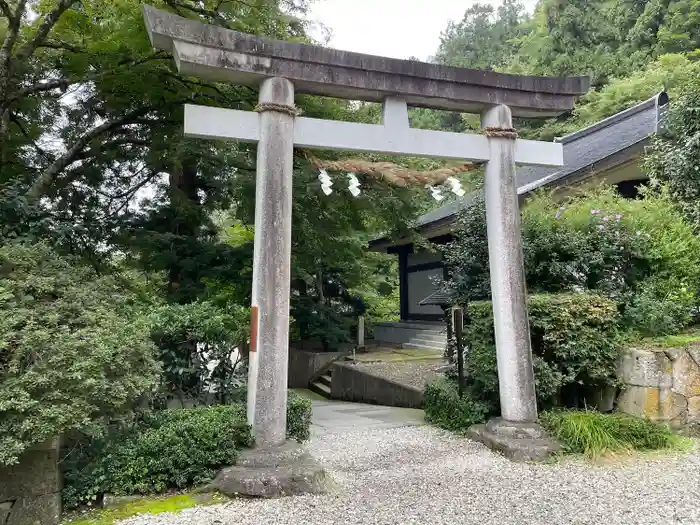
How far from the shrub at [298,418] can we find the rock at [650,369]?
3.68 m

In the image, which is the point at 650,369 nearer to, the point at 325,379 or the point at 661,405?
the point at 661,405

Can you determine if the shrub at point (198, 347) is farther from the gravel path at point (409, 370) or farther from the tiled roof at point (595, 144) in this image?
the tiled roof at point (595, 144)

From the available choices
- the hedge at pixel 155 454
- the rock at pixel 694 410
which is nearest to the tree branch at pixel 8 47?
the hedge at pixel 155 454

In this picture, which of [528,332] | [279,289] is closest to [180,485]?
[279,289]

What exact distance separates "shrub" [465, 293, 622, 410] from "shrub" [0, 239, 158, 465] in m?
3.72

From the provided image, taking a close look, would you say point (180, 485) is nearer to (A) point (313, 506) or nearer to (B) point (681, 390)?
(A) point (313, 506)

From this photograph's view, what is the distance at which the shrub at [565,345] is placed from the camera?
5660 mm

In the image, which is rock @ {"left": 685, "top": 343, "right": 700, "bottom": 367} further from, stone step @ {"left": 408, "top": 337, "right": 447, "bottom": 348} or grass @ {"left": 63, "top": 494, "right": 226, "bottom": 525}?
stone step @ {"left": 408, "top": 337, "right": 447, "bottom": 348}

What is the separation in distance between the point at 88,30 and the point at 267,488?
22.2 ft

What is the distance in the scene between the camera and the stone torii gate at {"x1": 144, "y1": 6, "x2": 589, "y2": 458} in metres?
4.58

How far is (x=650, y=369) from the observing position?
5.58 metres

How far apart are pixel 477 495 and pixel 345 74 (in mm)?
4087

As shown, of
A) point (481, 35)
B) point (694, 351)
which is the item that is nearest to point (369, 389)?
point (694, 351)

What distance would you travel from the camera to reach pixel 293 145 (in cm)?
502
